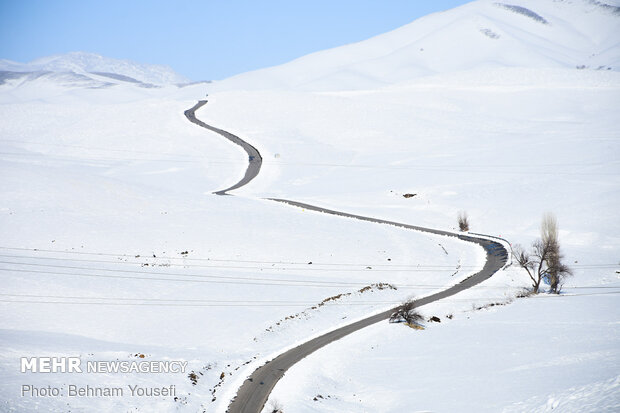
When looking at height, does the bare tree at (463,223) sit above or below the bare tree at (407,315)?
above

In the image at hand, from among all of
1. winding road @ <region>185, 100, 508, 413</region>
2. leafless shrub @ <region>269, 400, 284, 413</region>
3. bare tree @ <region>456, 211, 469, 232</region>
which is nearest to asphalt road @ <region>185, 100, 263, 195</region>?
winding road @ <region>185, 100, 508, 413</region>

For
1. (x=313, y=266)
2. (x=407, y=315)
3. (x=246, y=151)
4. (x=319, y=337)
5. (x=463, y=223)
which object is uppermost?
(x=246, y=151)

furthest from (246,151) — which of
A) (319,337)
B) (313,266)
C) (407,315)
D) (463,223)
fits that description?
(319,337)

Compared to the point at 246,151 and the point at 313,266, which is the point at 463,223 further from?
the point at 246,151

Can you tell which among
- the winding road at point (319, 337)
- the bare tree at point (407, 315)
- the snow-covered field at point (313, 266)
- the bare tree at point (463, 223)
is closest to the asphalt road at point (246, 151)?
the snow-covered field at point (313, 266)

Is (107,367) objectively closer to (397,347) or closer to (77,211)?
(397,347)

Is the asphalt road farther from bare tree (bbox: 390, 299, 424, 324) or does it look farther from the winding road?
bare tree (bbox: 390, 299, 424, 324)

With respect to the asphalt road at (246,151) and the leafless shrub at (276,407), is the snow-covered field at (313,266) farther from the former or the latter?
the asphalt road at (246,151)

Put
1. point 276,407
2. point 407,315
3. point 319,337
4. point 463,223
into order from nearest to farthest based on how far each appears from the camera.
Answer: point 276,407
point 319,337
point 407,315
point 463,223

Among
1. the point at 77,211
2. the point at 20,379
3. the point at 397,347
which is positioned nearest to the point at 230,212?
the point at 77,211
